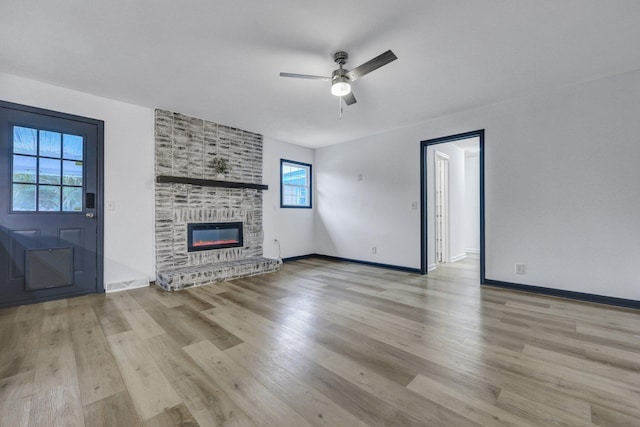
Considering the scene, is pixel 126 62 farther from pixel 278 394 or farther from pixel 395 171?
pixel 395 171

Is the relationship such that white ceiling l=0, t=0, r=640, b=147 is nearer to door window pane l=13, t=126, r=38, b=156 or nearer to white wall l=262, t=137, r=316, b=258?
door window pane l=13, t=126, r=38, b=156

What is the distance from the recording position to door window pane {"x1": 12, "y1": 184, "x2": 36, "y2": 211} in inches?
122


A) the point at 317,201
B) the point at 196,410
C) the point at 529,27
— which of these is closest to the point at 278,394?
the point at 196,410

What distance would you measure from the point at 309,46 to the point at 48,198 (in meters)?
3.64

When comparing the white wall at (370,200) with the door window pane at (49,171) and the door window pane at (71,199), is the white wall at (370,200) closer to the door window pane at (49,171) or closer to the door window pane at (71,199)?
the door window pane at (71,199)

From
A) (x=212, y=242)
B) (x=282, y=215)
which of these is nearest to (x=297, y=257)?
(x=282, y=215)

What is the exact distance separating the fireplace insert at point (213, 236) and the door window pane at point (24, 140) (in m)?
2.06

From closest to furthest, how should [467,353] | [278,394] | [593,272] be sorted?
[278,394] → [467,353] → [593,272]

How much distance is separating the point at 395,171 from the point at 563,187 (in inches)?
95.1

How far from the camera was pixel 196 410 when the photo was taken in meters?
1.45

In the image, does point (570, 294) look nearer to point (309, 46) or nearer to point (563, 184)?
point (563, 184)

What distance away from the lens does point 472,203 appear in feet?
23.9

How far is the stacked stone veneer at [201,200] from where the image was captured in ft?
13.6

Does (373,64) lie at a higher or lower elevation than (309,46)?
lower
